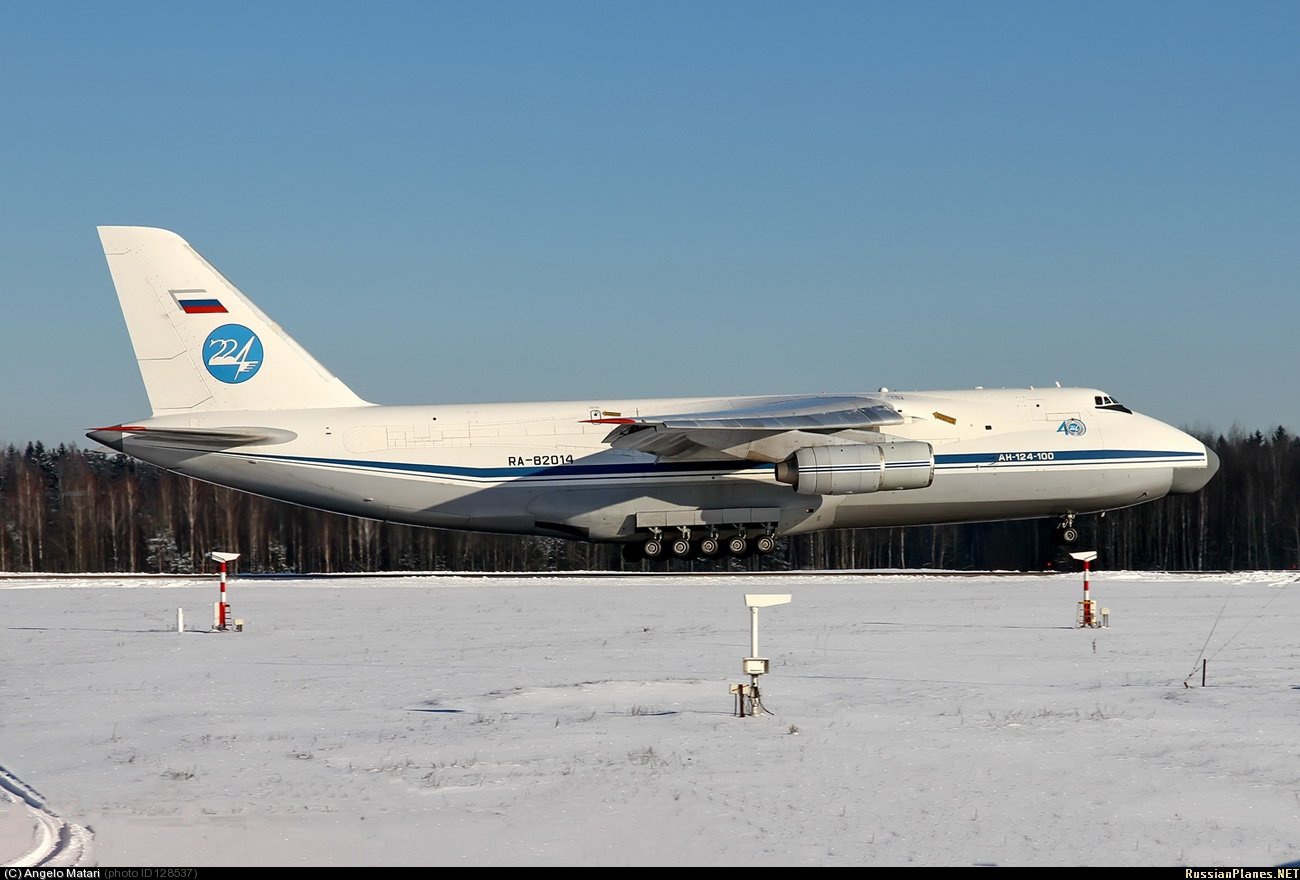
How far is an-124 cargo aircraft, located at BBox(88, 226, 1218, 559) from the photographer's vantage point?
2409 cm

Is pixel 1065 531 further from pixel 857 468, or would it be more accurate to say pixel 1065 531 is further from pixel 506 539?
pixel 506 539

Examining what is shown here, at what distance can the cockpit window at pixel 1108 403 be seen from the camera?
26.9 metres

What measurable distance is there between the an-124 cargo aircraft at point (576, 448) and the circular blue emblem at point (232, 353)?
0.09 feet

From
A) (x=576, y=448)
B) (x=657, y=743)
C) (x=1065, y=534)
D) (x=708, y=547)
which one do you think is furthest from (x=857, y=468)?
(x=657, y=743)

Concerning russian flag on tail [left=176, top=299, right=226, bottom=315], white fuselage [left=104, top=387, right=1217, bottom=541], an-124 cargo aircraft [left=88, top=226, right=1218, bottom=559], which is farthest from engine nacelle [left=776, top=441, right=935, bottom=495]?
russian flag on tail [left=176, top=299, right=226, bottom=315]

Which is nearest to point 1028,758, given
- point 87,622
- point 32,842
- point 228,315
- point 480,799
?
point 480,799

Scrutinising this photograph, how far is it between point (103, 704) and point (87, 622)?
25.0 ft

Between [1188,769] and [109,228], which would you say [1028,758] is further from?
[109,228]

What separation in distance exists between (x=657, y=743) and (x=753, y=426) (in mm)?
14559

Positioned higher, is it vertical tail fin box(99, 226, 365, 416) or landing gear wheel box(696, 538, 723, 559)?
vertical tail fin box(99, 226, 365, 416)

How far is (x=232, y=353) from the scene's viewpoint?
24391 mm

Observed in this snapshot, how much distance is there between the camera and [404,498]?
81.2ft

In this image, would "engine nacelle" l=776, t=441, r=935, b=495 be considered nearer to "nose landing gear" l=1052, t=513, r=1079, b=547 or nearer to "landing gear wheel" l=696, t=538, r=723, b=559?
"landing gear wheel" l=696, t=538, r=723, b=559

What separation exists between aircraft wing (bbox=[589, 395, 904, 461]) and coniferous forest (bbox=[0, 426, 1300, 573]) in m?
21.4
